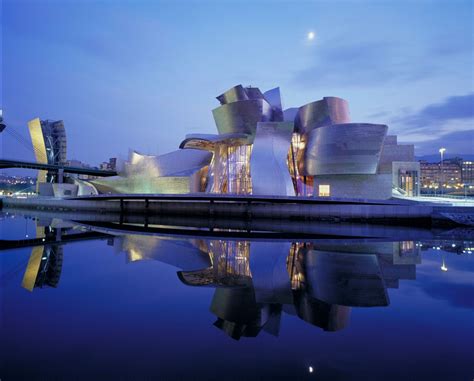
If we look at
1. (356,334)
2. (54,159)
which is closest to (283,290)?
(356,334)

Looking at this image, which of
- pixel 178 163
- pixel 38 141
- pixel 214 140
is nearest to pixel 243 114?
pixel 214 140

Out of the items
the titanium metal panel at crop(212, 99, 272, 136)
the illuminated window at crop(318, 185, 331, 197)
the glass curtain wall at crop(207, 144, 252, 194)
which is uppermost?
the titanium metal panel at crop(212, 99, 272, 136)

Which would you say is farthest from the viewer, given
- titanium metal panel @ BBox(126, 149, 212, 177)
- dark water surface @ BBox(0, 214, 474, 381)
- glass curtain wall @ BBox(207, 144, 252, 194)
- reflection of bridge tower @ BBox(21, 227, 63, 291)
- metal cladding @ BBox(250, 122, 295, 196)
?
titanium metal panel @ BBox(126, 149, 212, 177)

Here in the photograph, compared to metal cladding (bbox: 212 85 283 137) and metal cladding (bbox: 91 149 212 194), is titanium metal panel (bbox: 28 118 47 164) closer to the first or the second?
metal cladding (bbox: 91 149 212 194)

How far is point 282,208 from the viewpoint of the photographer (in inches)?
1000

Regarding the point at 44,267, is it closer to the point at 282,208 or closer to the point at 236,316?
the point at 236,316

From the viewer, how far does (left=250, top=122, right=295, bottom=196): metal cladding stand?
24906mm

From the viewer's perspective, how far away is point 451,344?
4977 mm

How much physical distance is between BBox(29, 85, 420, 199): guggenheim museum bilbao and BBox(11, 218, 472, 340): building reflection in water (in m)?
11.7

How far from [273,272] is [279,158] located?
1717 cm

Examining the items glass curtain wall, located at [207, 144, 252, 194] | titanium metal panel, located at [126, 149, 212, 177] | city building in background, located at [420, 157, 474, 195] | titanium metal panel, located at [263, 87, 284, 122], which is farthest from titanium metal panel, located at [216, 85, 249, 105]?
city building in background, located at [420, 157, 474, 195]

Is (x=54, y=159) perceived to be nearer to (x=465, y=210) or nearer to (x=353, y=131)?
(x=353, y=131)

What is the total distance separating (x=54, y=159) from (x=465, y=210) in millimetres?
51748

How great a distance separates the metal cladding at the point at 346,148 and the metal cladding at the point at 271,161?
3123 mm
